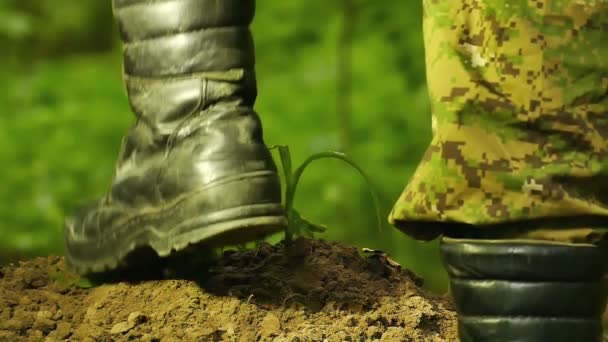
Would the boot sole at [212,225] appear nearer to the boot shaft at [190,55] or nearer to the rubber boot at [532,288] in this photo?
the boot shaft at [190,55]

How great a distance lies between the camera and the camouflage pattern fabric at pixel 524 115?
161cm

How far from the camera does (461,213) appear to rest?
5.41 ft

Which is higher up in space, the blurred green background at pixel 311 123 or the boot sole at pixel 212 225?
the boot sole at pixel 212 225

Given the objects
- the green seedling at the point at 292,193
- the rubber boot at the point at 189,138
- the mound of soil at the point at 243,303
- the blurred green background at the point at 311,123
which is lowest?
the blurred green background at the point at 311,123

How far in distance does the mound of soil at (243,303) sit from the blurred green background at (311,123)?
65.0 inches

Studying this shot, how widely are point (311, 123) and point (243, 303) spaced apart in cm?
226

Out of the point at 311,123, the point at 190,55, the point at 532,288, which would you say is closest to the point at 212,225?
the point at 190,55

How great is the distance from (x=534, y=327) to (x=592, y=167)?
246mm

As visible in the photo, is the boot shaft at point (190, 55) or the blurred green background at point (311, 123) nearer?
the boot shaft at point (190, 55)

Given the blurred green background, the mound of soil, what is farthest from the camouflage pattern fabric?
the blurred green background

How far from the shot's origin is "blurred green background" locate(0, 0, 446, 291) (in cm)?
402

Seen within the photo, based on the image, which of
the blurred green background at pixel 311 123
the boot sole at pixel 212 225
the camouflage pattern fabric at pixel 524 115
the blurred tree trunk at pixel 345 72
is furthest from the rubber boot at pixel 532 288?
the blurred tree trunk at pixel 345 72

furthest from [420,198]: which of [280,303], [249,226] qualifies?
[280,303]

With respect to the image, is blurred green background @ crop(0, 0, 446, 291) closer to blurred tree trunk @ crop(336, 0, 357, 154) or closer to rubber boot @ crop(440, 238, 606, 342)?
blurred tree trunk @ crop(336, 0, 357, 154)
